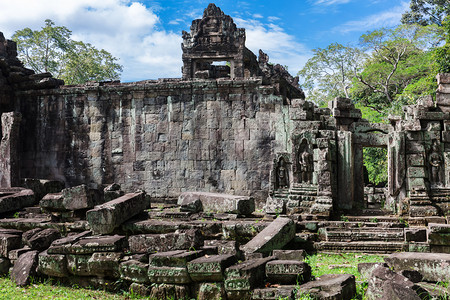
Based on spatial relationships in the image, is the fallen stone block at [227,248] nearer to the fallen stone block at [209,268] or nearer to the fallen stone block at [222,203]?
the fallen stone block at [209,268]

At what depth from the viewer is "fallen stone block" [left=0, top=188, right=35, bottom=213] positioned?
10.1 metres

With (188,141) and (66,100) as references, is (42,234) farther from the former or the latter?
(66,100)

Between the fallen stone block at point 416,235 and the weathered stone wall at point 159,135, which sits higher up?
the weathered stone wall at point 159,135

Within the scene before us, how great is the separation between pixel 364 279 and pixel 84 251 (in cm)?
415

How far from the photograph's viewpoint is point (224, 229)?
8219 millimetres

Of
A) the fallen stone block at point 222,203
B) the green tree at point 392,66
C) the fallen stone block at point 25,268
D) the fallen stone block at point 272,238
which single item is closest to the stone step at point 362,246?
the fallen stone block at point 272,238

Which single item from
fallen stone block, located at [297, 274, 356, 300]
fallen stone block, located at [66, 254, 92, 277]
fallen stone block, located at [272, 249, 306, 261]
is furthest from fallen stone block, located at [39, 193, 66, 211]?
fallen stone block, located at [297, 274, 356, 300]

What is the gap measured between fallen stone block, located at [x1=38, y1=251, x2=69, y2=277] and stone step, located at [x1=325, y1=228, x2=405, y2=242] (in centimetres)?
467

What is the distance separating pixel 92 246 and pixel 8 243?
2.08 metres

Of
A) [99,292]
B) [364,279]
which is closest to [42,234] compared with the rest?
[99,292]

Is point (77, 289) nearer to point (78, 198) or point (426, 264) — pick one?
point (78, 198)

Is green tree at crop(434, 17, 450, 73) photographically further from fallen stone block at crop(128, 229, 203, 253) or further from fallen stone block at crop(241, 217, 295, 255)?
fallen stone block at crop(128, 229, 203, 253)

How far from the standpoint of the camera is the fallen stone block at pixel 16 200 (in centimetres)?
1010

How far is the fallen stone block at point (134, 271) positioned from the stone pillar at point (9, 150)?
8.69 meters
